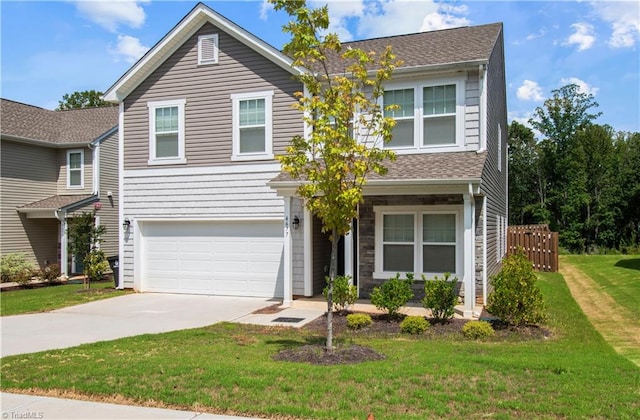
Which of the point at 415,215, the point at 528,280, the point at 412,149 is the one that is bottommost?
the point at 528,280

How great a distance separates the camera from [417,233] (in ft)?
41.1

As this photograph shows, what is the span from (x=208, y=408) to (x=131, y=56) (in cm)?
1772

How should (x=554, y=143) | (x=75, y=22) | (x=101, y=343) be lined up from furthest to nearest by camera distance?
(x=554, y=143) < (x=75, y=22) < (x=101, y=343)

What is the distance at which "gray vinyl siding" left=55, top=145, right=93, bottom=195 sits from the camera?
70.4 ft

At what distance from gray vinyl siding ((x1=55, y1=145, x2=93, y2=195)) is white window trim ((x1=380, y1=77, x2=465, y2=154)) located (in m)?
14.1

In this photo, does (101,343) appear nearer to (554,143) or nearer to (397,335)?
(397,335)

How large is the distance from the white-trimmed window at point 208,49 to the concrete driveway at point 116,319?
22.2ft

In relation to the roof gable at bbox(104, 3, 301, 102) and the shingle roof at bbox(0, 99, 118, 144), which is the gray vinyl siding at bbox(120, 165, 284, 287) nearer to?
the roof gable at bbox(104, 3, 301, 102)

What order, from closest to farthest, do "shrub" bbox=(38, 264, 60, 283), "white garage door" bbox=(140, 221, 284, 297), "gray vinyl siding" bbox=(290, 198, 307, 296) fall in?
"gray vinyl siding" bbox=(290, 198, 307, 296), "white garage door" bbox=(140, 221, 284, 297), "shrub" bbox=(38, 264, 60, 283)

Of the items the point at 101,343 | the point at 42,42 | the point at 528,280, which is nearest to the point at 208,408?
the point at 101,343

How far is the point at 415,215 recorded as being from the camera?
1255 centimetres

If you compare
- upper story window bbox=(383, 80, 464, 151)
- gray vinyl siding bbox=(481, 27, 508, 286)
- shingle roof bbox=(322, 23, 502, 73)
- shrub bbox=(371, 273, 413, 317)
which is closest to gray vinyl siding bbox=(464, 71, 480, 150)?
upper story window bbox=(383, 80, 464, 151)

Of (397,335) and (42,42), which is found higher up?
(42,42)

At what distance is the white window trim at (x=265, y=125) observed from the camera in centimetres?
1404
